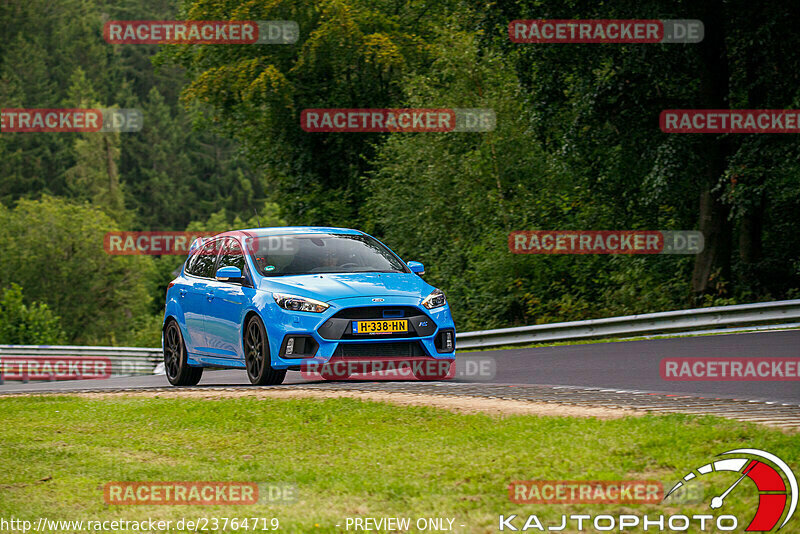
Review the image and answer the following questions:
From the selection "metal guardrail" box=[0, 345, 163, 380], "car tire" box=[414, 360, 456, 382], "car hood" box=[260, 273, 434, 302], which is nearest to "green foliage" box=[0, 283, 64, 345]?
"metal guardrail" box=[0, 345, 163, 380]

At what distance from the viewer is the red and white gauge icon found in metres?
6.02

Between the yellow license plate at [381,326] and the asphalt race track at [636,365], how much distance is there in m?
0.84

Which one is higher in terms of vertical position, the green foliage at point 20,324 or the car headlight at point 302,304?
the car headlight at point 302,304

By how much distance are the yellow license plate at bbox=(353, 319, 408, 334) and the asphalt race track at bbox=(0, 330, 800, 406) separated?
0.84m

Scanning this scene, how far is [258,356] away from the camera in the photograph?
13023 mm

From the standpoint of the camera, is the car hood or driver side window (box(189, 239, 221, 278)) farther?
driver side window (box(189, 239, 221, 278))

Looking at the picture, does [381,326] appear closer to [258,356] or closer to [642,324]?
[258,356]

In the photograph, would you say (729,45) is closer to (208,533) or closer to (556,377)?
(556,377)

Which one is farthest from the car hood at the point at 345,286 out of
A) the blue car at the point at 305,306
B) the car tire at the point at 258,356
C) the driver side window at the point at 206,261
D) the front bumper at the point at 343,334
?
the driver side window at the point at 206,261

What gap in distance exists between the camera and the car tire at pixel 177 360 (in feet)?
49.2

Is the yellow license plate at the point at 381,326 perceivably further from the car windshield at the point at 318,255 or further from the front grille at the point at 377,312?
the car windshield at the point at 318,255

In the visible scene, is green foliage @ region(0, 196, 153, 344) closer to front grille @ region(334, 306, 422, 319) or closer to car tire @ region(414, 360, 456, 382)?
car tire @ region(414, 360, 456, 382)

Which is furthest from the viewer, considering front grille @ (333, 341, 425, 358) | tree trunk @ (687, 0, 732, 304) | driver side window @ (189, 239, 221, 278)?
tree trunk @ (687, 0, 732, 304)

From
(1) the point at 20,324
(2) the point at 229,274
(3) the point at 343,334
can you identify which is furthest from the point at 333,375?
(1) the point at 20,324
